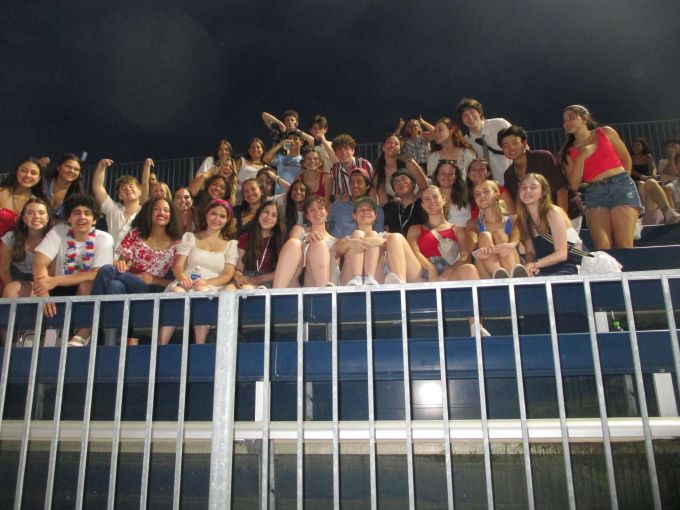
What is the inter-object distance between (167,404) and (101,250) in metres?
1.35

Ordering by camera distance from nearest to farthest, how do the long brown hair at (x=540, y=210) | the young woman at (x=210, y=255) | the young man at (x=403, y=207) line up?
the long brown hair at (x=540, y=210) → the young woman at (x=210, y=255) → the young man at (x=403, y=207)

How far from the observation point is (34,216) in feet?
14.6

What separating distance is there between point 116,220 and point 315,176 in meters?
2.17

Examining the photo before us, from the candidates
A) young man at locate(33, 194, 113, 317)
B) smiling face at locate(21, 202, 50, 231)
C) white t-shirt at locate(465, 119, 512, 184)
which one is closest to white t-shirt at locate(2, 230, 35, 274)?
smiling face at locate(21, 202, 50, 231)

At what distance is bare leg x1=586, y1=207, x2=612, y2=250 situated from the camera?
4551 mm

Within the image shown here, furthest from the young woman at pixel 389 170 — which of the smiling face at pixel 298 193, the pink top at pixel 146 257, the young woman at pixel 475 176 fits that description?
the pink top at pixel 146 257

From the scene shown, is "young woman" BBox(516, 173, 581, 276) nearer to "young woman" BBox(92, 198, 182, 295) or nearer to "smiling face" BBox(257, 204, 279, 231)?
"smiling face" BBox(257, 204, 279, 231)

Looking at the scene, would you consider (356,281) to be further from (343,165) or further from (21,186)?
(21,186)

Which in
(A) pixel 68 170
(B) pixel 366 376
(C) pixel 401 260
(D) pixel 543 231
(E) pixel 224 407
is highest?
(A) pixel 68 170

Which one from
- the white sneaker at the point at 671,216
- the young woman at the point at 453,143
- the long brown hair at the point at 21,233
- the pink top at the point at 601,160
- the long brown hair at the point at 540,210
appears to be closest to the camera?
the long brown hair at the point at 540,210

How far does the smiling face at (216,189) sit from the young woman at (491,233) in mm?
2522

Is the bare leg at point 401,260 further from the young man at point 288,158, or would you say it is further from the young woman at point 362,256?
the young man at point 288,158

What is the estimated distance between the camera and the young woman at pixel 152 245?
14.7ft

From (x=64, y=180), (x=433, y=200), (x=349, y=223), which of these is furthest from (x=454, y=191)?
(x=64, y=180)
